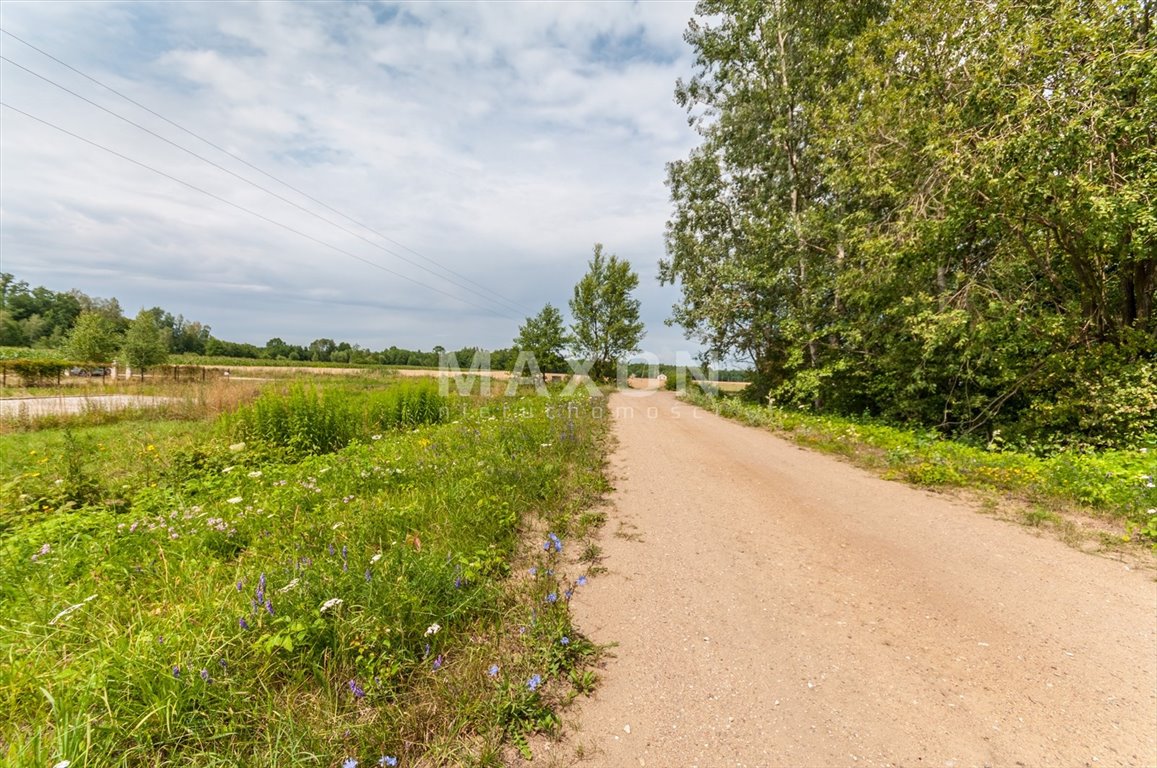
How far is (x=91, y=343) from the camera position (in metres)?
26.7

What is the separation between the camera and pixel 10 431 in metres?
9.14

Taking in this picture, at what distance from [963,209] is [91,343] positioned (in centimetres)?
4690

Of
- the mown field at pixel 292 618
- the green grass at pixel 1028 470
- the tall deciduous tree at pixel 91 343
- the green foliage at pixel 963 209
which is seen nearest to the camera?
the mown field at pixel 292 618

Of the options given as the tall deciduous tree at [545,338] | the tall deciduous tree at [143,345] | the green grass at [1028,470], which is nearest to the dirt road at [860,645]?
the green grass at [1028,470]

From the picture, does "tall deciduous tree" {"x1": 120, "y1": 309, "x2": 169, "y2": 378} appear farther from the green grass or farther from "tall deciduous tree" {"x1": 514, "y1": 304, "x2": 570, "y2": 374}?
the green grass

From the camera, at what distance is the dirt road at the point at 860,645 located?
69.0 inches

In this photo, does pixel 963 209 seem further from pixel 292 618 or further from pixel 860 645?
pixel 292 618

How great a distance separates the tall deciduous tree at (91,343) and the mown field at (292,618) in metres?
35.8

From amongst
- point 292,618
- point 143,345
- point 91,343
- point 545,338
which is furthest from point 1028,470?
point 91,343

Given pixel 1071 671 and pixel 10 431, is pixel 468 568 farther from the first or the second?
pixel 10 431

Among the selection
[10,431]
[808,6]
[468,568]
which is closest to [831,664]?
[468,568]

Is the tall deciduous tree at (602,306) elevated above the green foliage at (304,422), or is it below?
above

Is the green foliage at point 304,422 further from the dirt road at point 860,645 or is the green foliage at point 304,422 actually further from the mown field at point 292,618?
the dirt road at point 860,645

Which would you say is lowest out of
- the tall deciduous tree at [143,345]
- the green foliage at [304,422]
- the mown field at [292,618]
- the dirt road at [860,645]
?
the dirt road at [860,645]
